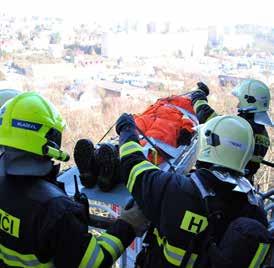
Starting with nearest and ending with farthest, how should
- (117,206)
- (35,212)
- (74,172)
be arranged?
(35,212), (117,206), (74,172)

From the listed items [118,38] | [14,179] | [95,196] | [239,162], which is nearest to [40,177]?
[14,179]

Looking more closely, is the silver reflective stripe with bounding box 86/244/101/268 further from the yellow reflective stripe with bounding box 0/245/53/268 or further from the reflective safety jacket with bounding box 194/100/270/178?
the reflective safety jacket with bounding box 194/100/270/178

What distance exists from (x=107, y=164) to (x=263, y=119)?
1.17 meters

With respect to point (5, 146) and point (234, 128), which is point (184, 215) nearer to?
point (234, 128)

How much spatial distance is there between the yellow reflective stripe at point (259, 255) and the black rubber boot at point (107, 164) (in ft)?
3.21

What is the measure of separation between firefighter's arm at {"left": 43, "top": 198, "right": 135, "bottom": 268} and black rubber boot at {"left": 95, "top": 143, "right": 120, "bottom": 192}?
74cm

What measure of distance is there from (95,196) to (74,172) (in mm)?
281

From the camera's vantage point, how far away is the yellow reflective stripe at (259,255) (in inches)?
45.6

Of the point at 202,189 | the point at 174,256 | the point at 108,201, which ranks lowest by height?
the point at 108,201

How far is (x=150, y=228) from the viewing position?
1.51m

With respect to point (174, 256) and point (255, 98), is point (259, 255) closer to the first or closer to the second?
point (174, 256)

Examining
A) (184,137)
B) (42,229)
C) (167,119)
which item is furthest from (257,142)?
(42,229)

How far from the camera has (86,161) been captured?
6.79 ft

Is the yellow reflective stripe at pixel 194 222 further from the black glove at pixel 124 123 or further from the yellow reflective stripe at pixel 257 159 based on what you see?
the yellow reflective stripe at pixel 257 159
